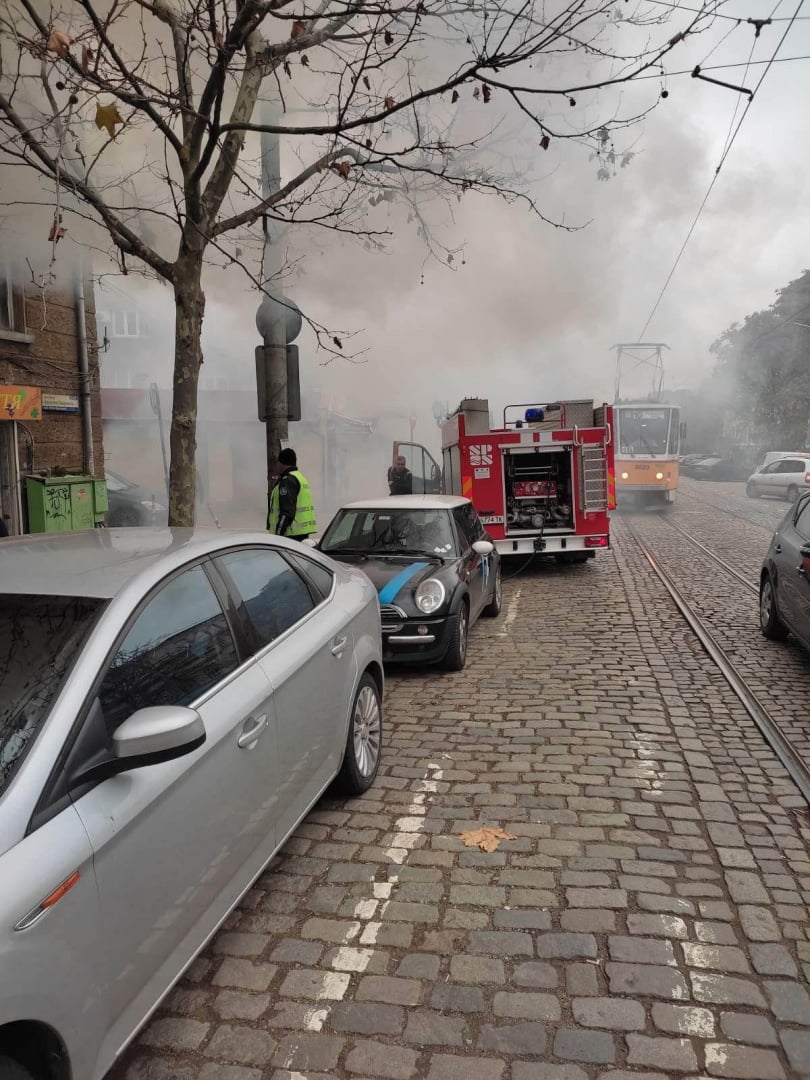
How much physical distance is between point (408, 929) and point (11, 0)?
23.8ft

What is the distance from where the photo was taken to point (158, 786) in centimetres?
199

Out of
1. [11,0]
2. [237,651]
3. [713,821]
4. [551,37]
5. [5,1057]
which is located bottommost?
[713,821]

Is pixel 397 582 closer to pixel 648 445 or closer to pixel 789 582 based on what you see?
pixel 789 582

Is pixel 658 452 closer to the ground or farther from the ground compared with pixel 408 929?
farther from the ground

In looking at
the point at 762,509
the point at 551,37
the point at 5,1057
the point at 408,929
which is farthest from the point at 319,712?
A: the point at 762,509

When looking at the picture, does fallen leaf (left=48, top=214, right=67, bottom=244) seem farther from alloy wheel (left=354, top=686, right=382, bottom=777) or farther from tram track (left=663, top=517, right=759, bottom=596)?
tram track (left=663, top=517, right=759, bottom=596)

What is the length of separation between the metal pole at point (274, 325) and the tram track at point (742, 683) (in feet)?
13.9

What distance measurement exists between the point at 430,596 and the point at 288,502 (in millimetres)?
2184

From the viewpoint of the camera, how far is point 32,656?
6.70ft

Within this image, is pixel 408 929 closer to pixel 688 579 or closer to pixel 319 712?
pixel 319 712

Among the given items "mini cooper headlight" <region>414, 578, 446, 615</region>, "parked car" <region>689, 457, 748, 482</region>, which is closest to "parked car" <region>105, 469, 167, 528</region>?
"mini cooper headlight" <region>414, 578, 446, 615</region>

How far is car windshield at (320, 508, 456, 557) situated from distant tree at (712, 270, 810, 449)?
127 feet

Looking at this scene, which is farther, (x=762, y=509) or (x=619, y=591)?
(x=762, y=509)

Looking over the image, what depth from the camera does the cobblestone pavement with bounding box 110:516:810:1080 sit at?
2.14 meters
